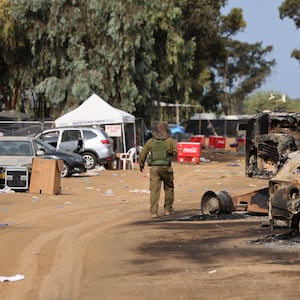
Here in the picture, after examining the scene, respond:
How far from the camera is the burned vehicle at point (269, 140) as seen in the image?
14898mm

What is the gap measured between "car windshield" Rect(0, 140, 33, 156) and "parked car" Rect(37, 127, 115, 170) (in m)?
8.30

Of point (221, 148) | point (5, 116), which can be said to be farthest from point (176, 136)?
point (5, 116)

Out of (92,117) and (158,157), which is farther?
(92,117)

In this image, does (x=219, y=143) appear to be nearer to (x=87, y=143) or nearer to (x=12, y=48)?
(x=12, y=48)

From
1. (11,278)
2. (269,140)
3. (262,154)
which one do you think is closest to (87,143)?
(262,154)

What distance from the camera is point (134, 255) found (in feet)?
34.9

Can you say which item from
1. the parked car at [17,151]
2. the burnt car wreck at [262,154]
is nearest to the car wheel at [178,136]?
the parked car at [17,151]

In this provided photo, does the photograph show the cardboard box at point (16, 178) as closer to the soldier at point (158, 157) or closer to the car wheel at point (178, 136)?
the soldier at point (158, 157)

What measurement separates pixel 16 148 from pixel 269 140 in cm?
950

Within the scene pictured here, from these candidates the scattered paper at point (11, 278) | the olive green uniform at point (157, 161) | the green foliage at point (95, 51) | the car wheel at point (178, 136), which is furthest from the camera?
the car wheel at point (178, 136)

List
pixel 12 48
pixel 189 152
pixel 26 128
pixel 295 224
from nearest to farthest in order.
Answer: pixel 295 224, pixel 26 128, pixel 189 152, pixel 12 48

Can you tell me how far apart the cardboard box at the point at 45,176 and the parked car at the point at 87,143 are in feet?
32.7

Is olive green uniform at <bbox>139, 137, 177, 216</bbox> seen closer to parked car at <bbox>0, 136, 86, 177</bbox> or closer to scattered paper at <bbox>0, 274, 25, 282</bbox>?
scattered paper at <bbox>0, 274, 25, 282</bbox>

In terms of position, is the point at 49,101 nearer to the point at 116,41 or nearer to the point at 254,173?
the point at 116,41
